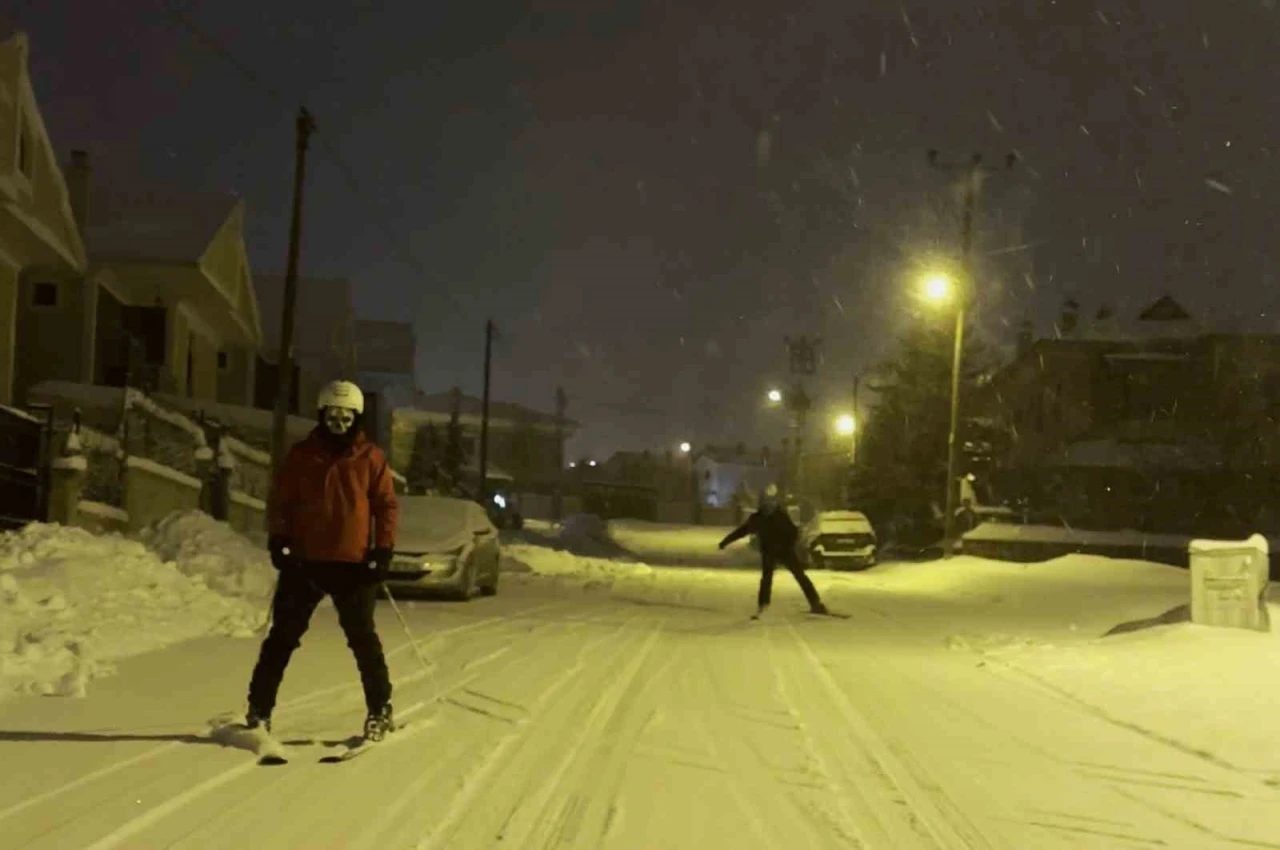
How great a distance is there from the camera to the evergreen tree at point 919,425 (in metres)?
49.5

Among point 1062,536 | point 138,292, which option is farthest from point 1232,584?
point 138,292

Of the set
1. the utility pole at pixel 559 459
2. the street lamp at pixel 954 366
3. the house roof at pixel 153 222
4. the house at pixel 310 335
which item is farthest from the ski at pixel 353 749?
the utility pole at pixel 559 459

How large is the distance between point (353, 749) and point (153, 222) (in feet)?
96.5

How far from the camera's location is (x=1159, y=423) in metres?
47.5

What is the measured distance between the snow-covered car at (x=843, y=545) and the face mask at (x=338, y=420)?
33.4 m

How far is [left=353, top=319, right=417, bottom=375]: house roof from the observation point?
204ft

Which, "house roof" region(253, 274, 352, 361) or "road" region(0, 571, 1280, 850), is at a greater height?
"house roof" region(253, 274, 352, 361)

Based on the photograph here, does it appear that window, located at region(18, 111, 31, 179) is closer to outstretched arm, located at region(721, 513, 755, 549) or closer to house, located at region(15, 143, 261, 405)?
house, located at region(15, 143, 261, 405)

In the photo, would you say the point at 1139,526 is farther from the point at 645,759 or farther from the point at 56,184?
the point at 645,759

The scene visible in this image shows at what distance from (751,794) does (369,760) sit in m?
1.84

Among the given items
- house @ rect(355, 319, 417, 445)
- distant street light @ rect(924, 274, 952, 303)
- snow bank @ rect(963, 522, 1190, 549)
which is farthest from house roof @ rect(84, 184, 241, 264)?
house @ rect(355, 319, 417, 445)

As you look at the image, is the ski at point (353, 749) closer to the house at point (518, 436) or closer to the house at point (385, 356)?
the house at point (385, 356)

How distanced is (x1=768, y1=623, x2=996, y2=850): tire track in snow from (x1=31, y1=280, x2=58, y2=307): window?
25.1 metres

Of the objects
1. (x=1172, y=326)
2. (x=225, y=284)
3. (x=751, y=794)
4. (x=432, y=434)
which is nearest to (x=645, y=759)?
(x=751, y=794)
